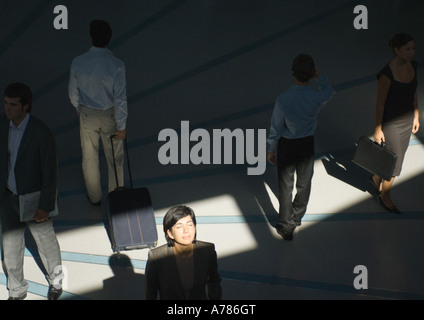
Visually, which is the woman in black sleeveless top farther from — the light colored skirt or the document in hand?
the document in hand

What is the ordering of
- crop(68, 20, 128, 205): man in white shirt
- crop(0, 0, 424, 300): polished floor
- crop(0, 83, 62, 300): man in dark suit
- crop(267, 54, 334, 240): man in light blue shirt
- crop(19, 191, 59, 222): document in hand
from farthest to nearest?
1. crop(68, 20, 128, 205): man in white shirt
2. crop(0, 0, 424, 300): polished floor
3. crop(267, 54, 334, 240): man in light blue shirt
4. crop(19, 191, 59, 222): document in hand
5. crop(0, 83, 62, 300): man in dark suit

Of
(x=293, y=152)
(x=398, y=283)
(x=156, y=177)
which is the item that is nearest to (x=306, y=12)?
(x=156, y=177)

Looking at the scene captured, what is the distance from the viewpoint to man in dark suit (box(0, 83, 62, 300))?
181 inches

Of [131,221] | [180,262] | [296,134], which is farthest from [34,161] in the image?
[296,134]

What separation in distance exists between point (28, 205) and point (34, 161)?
338 millimetres

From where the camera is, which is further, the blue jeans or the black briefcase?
the black briefcase

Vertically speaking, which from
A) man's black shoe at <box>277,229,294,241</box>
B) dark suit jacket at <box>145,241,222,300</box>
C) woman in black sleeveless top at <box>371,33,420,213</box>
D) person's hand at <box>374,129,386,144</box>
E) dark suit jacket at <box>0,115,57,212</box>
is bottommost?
dark suit jacket at <box>145,241,222,300</box>

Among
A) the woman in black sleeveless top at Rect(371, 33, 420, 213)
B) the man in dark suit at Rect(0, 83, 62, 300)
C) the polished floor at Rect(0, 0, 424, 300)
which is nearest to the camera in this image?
the man in dark suit at Rect(0, 83, 62, 300)

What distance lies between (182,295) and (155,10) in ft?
23.3

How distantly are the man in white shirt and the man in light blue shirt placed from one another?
1371 millimetres

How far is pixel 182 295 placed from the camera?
370cm

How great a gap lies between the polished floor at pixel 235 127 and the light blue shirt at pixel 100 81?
1.08 m

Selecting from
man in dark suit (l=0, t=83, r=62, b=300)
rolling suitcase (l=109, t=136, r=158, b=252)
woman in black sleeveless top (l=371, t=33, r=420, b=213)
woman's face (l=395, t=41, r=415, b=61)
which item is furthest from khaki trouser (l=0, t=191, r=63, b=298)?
woman's face (l=395, t=41, r=415, b=61)
